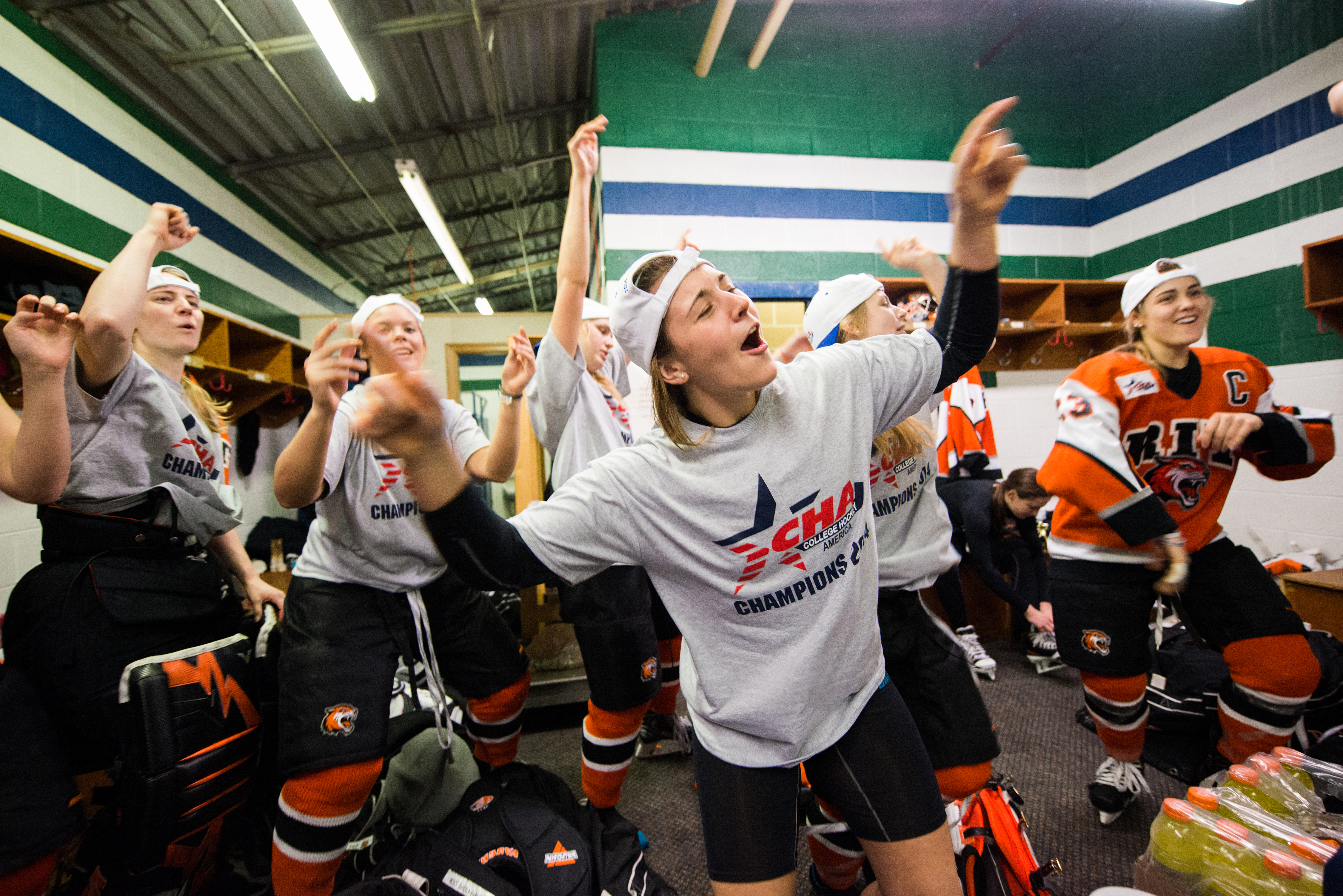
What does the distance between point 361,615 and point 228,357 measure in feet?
11.7

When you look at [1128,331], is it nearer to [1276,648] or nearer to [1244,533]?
[1276,648]

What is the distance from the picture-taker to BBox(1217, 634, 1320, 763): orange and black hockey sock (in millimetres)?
1672

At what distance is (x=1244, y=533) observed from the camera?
395 cm

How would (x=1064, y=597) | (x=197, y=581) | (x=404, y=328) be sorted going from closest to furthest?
(x=197, y=581), (x=404, y=328), (x=1064, y=597)

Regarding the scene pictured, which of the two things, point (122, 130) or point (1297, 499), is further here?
point (122, 130)

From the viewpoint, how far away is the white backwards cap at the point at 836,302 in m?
1.62

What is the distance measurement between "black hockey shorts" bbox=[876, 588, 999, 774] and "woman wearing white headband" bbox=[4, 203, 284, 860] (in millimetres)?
1841

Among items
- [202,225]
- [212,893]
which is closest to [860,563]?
[212,893]

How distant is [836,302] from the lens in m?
1.65

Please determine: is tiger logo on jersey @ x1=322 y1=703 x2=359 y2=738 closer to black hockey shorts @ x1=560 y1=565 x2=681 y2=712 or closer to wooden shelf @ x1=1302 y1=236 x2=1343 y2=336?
black hockey shorts @ x1=560 y1=565 x2=681 y2=712

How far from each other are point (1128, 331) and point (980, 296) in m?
1.47

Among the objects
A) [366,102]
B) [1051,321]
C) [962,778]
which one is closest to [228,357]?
[366,102]

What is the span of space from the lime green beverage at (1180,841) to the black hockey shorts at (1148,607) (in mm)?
753

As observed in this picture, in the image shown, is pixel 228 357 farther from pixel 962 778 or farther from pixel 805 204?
pixel 962 778
